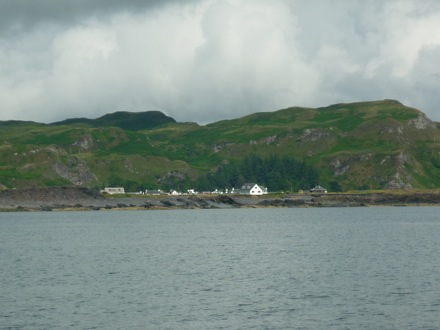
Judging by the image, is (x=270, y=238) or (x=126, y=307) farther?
(x=270, y=238)

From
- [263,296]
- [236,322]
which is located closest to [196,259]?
[263,296]

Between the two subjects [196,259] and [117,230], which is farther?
[117,230]

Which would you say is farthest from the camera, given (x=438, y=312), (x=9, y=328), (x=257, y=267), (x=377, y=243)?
(x=377, y=243)

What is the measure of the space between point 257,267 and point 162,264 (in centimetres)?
1220

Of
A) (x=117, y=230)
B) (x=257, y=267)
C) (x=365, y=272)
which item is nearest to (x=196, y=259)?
(x=257, y=267)

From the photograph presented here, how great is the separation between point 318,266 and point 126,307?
103 ft

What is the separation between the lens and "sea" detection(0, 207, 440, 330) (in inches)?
1921

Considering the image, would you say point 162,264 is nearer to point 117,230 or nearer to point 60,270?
point 60,270

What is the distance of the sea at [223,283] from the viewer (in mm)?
48781

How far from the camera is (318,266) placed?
78688mm

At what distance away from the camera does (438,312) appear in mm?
49969

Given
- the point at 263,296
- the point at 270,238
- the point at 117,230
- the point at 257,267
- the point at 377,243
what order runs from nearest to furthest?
the point at 263,296, the point at 257,267, the point at 377,243, the point at 270,238, the point at 117,230

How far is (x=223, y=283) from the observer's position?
65.4 m

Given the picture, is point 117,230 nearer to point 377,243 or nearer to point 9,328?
point 377,243
